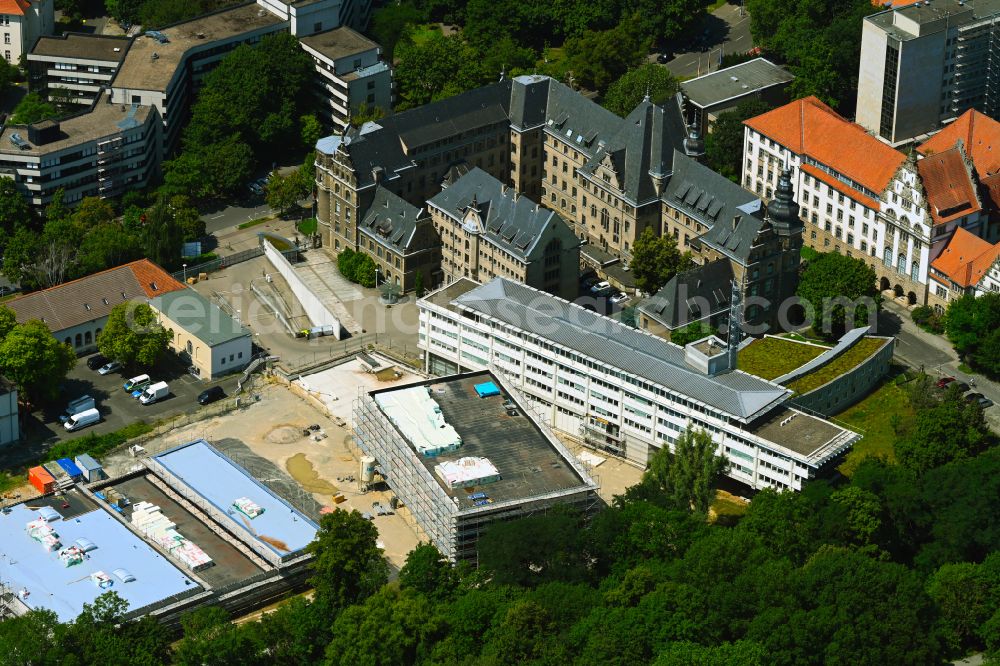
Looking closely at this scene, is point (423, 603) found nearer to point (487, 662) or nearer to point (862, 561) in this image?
point (487, 662)

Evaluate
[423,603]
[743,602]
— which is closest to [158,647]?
[423,603]

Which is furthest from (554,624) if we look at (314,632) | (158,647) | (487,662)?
(158,647)

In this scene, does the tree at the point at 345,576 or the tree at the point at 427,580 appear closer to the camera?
the tree at the point at 345,576

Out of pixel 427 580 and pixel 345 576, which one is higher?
pixel 345 576

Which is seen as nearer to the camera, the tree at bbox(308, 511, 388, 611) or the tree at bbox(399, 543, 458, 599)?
the tree at bbox(308, 511, 388, 611)

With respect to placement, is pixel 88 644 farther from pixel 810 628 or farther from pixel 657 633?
pixel 810 628

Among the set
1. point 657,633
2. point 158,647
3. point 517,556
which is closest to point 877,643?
point 657,633

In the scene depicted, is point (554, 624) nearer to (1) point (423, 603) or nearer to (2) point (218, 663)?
(1) point (423, 603)
